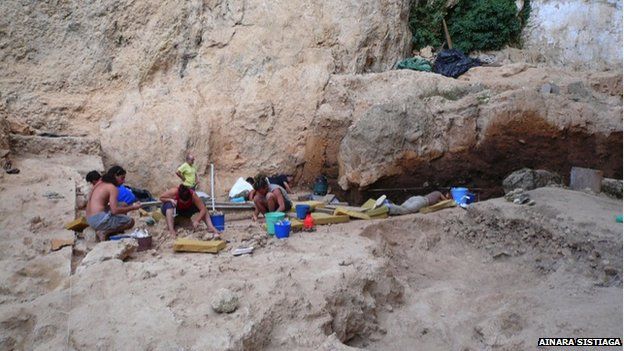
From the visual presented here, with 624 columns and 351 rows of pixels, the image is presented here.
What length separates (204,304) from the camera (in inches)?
151

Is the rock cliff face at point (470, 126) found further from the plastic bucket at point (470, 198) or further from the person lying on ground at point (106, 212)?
the person lying on ground at point (106, 212)

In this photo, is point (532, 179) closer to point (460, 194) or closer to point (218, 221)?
point (460, 194)

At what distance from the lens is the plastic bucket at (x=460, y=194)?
7199 mm

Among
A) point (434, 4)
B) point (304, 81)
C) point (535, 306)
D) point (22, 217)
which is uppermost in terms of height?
→ point (434, 4)

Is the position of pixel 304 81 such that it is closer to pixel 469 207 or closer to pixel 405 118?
pixel 405 118

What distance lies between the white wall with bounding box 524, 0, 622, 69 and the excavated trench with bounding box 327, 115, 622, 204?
6.49 metres

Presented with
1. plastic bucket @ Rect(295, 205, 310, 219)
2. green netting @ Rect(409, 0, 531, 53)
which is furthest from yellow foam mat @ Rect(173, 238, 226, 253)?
green netting @ Rect(409, 0, 531, 53)

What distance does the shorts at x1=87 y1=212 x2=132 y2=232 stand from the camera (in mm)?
5410

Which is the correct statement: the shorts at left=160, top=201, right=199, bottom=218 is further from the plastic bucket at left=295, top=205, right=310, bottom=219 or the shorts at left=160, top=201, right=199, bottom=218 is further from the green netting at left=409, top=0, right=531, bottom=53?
the green netting at left=409, top=0, right=531, bottom=53

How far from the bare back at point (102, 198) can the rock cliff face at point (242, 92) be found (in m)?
2.85

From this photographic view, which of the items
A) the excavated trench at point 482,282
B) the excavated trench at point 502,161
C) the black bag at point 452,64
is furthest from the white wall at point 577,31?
the excavated trench at point 482,282

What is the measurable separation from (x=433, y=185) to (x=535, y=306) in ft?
13.0

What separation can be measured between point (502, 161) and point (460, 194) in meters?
0.98

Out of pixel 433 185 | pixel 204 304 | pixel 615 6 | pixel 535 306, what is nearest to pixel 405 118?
pixel 433 185
